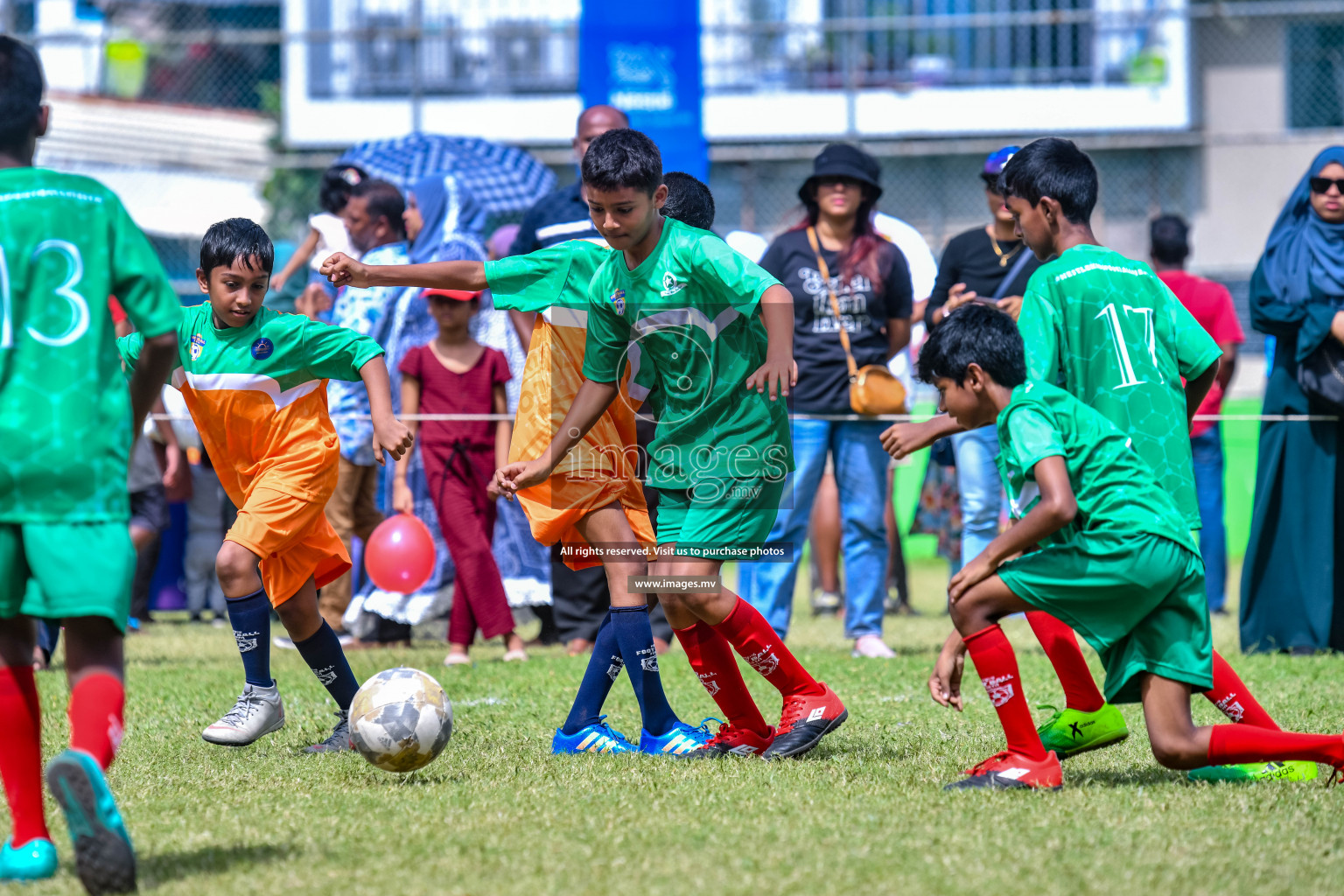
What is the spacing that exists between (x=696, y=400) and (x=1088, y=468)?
1.21 meters

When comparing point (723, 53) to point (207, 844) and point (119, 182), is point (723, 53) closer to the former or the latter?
point (119, 182)

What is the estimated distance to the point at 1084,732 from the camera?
4.25 meters

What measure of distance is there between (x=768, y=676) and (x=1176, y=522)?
140 cm

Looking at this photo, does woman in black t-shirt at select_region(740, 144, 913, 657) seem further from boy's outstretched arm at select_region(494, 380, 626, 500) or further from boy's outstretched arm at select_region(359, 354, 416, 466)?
boy's outstretched arm at select_region(359, 354, 416, 466)

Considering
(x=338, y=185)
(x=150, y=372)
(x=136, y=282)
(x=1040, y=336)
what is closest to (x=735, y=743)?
(x=1040, y=336)

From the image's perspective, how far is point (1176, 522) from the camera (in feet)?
13.0

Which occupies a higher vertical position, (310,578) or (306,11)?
(306,11)

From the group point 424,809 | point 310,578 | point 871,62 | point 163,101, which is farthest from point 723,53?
point 424,809

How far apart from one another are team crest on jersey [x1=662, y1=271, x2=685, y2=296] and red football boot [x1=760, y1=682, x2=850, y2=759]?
52.5 inches

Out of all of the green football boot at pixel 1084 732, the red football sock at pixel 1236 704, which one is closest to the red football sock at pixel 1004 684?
the green football boot at pixel 1084 732

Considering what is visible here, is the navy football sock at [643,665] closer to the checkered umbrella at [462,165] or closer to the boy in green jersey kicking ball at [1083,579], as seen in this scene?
the boy in green jersey kicking ball at [1083,579]

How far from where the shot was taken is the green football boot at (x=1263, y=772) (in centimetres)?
407

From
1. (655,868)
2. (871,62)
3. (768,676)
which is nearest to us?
(655,868)

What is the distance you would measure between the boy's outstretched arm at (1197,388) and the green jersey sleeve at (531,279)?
1888 mm
